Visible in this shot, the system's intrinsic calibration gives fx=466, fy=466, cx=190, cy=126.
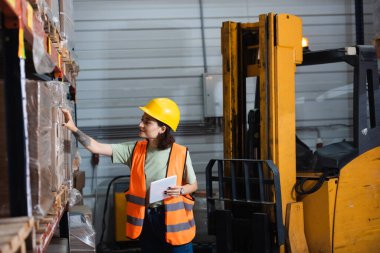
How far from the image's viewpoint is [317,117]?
747 cm

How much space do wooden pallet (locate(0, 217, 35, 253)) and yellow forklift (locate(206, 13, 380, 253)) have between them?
2578 millimetres

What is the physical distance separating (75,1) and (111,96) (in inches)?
60.2

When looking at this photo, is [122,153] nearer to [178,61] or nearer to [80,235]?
[80,235]

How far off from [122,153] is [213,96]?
9.51ft

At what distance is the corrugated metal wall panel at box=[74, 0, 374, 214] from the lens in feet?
23.4

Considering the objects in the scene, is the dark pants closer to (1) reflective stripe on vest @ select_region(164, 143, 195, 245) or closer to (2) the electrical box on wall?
(1) reflective stripe on vest @ select_region(164, 143, 195, 245)

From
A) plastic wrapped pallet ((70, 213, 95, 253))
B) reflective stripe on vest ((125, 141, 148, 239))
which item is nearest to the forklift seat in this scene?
reflective stripe on vest ((125, 141, 148, 239))

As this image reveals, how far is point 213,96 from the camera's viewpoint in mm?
7109

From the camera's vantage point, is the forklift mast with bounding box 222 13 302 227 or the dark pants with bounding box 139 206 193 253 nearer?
the dark pants with bounding box 139 206 193 253

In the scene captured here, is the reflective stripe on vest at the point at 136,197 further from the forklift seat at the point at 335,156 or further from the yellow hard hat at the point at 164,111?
the forklift seat at the point at 335,156

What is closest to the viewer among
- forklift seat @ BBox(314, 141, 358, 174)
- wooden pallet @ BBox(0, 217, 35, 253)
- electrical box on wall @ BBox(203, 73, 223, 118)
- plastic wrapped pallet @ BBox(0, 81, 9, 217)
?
wooden pallet @ BBox(0, 217, 35, 253)

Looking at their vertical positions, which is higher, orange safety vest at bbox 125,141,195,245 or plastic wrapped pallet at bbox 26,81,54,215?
plastic wrapped pallet at bbox 26,81,54,215

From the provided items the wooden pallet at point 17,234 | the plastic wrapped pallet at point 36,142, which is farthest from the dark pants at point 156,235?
the wooden pallet at point 17,234

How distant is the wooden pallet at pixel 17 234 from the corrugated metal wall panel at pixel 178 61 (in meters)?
5.16
